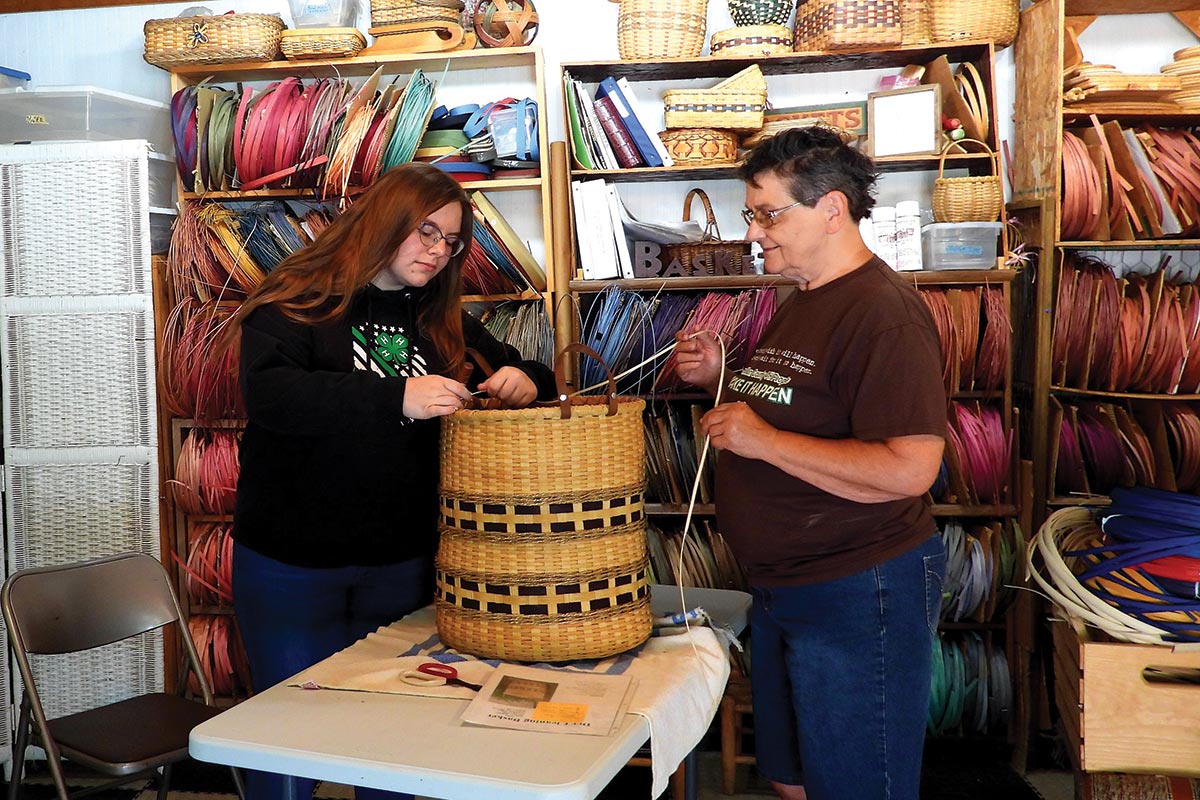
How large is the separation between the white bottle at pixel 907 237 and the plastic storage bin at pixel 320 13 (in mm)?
2003

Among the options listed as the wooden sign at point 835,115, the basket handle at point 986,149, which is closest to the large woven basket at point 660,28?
the wooden sign at point 835,115

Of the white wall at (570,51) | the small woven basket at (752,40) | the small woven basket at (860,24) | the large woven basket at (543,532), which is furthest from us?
the white wall at (570,51)

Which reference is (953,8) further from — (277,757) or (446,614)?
(277,757)

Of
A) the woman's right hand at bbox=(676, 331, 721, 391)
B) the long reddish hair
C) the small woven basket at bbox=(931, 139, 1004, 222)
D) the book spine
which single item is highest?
the book spine

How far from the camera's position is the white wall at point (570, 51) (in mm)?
3689

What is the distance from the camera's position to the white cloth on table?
5.05 feet

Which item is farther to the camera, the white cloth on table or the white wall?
the white wall

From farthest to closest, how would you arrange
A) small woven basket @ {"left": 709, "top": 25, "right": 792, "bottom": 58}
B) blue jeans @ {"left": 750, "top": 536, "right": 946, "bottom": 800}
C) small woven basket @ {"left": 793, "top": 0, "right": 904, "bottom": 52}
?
small woven basket @ {"left": 709, "top": 25, "right": 792, "bottom": 58} → small woven basket @ {"left": 793, "top": 0, "right": 904, "bottom": 52} → blue jeans @ {"left": 750, "top": 536, "right": 946, "bottom": 800}


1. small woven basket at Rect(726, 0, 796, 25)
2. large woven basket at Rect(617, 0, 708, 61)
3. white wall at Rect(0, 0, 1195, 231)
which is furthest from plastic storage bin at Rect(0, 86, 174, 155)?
small woven basket at Rect(726, 0, 796, 25)

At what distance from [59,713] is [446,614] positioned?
2314 mm

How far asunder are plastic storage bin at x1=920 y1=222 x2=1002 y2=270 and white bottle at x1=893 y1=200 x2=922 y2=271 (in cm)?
5

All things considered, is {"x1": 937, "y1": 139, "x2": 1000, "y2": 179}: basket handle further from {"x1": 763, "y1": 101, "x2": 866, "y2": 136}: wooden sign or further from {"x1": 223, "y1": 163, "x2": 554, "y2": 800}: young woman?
{"x1": 223, "y1": 163, "x2": 554, "y2": 800}: young woman

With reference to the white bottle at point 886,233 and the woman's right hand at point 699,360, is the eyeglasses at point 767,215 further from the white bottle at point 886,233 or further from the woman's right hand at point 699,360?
the white bottle at point 886,233

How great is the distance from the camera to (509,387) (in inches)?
80.2
